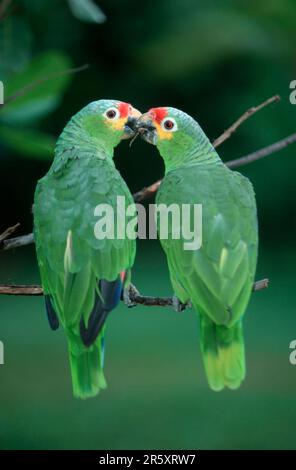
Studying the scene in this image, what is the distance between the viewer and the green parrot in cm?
66

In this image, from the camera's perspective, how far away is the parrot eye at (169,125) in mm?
737

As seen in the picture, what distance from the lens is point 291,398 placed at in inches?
63.6

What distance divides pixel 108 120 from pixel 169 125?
0.06 metres

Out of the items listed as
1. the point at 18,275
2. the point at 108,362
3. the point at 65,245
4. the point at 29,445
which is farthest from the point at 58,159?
the point at 29,445

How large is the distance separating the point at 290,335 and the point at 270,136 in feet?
1.52

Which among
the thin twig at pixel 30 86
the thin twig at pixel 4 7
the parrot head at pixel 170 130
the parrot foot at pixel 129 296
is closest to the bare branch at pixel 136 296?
the parrot foot at pixel 129 296

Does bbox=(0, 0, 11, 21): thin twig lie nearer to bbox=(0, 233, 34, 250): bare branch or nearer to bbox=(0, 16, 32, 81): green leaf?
bbox=(0, 16, 32, 81): green leaf

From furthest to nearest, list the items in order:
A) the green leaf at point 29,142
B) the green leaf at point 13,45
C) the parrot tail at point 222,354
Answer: the green leaf at point 13,45, the green leaf at point 29,142, the parrot tail at point 222,354

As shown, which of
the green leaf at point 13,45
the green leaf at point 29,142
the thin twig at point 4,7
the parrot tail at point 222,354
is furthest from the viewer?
the green leaf at point 13,45

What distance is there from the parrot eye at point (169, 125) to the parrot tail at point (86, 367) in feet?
0.70

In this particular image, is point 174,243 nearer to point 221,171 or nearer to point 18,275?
point 221,171

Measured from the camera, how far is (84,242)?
2.28 feet

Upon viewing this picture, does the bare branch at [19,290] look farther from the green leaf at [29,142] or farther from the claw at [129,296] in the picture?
the green leaf at [29,142]

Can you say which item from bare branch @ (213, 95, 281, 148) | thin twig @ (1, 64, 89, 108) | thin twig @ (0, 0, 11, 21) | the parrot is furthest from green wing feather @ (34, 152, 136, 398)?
thin twig @ (0, 0, 11, 21)
